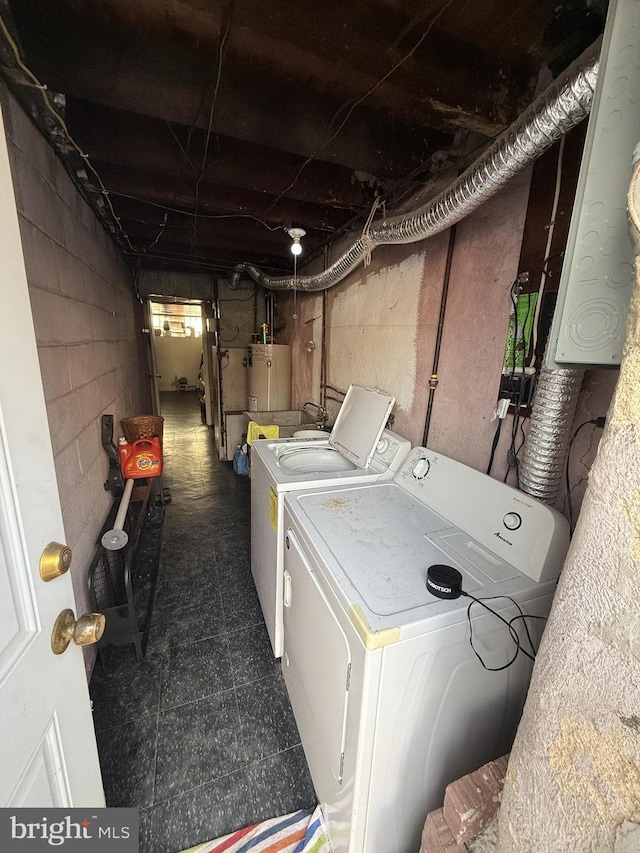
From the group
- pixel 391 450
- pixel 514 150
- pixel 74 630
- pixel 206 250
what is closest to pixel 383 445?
pixel 391 450

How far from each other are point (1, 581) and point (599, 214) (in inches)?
46.7

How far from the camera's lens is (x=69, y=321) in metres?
1.61

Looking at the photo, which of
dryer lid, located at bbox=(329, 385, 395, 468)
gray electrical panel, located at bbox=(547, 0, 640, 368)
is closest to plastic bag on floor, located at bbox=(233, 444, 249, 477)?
dryer lid, located at bbox=(329, 385, 395, 468)

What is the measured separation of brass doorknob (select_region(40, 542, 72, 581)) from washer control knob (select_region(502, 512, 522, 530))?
1.16m

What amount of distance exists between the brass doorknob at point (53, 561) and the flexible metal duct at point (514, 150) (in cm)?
155

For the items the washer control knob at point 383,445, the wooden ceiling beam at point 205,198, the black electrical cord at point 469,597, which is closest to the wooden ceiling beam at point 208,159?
the wooden ceiling beam at point 205,198

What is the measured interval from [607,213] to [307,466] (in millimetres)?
1686

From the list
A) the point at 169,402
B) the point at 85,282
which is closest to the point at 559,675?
the point at 85,282

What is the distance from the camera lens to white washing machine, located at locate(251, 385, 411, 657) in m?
1.50

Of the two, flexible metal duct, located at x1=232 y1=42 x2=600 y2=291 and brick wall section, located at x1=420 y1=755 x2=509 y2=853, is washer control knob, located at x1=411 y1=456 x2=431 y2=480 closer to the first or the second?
brick wall section, located at x1=420 y1=755 x2=509 y2=853

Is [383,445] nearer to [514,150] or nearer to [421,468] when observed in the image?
[421,468]

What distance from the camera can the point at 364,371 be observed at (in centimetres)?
235

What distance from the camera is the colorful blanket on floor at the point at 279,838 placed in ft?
3.40

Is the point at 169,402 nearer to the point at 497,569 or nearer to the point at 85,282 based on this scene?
the point at 85,282
